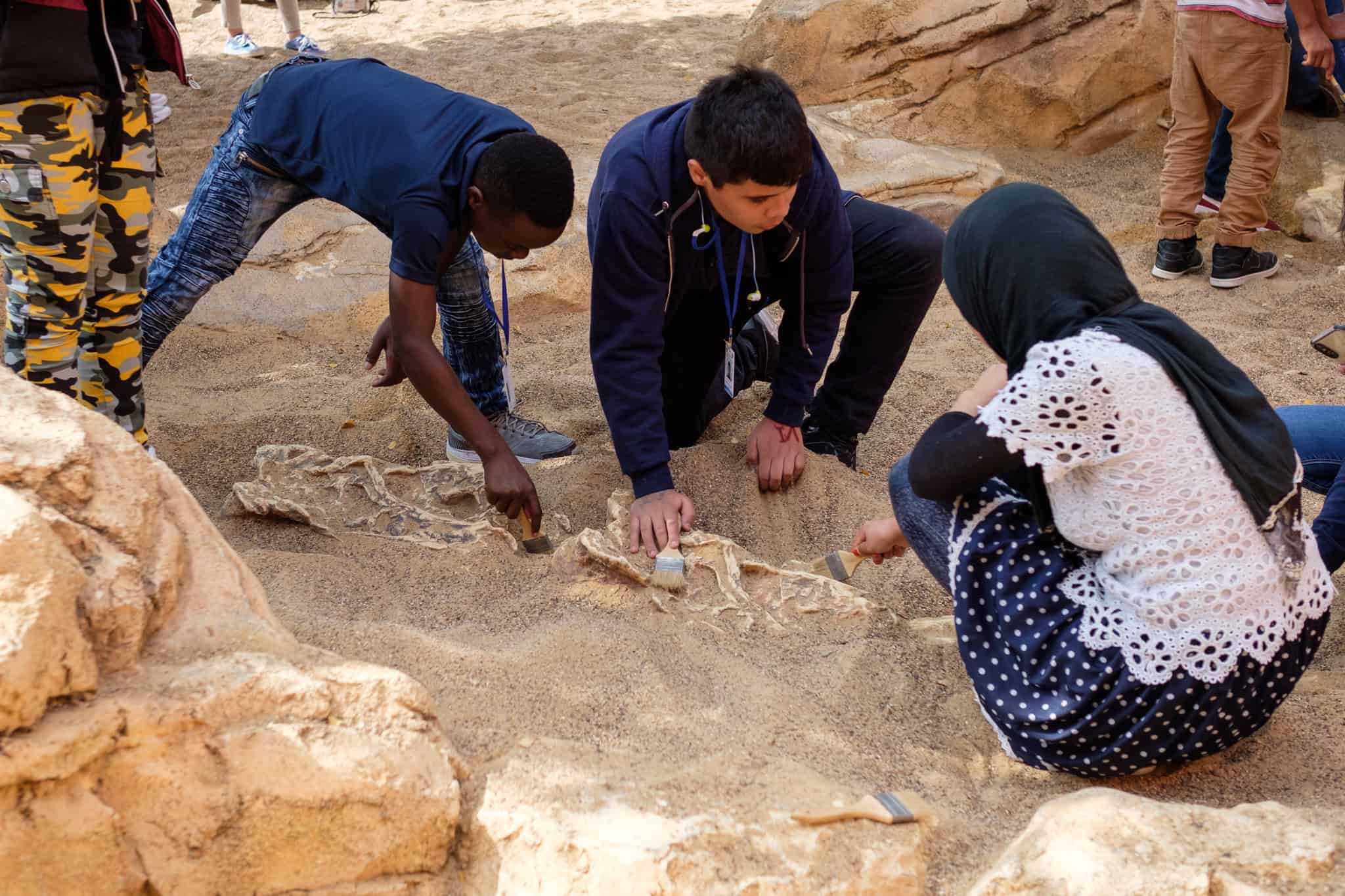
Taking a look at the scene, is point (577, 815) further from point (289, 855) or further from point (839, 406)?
point (839, 406)

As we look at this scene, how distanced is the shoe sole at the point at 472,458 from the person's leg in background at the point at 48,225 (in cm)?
102

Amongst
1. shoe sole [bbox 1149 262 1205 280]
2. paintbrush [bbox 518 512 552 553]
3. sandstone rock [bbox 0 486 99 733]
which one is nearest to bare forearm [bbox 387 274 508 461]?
paintbrush [bbox 518 512 552 553]

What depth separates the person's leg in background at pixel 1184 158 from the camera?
14.9 ft

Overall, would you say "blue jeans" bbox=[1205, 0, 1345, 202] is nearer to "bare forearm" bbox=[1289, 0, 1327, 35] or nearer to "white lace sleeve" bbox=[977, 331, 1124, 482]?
"bare forearm" bbox=[1289, 0, 1327, 35]

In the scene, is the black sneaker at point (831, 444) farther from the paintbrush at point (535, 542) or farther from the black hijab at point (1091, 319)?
the black hijab at point (1091, 319)

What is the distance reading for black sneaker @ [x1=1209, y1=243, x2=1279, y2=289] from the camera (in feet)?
14.9

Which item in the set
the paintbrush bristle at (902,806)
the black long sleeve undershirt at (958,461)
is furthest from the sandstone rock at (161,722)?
the black long sleeve undershirt at (958,461)

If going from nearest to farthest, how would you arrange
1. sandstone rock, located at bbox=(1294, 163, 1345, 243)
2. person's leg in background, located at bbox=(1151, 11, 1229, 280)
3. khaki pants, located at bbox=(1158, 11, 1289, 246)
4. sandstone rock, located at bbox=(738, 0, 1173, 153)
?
khaki pants, located at bbox=(1158, 11, 1289, 246), person's leg in background, located at bbox=(1151, 11, 1229, 280), sandstone rock, located at bbox=(1294, 163, 1345, 243), sandstone rock, located at bbox=(738, 0, 1173, 153)

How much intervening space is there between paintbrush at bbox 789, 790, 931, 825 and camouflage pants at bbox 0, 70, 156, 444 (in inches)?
68.5

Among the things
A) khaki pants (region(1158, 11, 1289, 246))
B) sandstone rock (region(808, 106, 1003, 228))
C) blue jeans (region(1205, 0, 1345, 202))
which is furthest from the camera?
sandstone rock (region(808, 106, 1003, 228))

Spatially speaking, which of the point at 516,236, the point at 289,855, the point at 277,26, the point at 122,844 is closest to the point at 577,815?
the point at 289,855

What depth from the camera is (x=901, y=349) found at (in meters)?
3.19

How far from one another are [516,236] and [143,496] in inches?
46.8

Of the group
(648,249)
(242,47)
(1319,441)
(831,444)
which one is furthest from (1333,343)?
(242,47)
